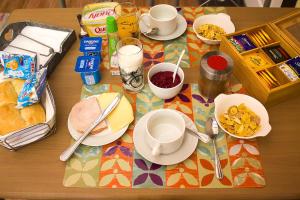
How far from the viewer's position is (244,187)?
69 centimetres

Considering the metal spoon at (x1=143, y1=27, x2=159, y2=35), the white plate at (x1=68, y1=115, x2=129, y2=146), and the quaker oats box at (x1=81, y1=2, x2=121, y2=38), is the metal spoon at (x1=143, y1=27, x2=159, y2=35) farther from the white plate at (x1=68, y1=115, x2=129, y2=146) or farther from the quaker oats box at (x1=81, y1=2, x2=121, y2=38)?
the white plate at (x1=68, y1=115, x2=129, y2=146)

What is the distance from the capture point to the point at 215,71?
80 centimetres

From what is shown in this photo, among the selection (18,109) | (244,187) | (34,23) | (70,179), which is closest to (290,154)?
(244,187)

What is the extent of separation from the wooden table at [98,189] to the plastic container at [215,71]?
10 centimetres

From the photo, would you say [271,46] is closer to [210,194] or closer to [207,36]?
[207,36]

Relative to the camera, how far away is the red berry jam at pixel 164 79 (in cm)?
87

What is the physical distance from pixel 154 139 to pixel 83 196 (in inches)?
8.7

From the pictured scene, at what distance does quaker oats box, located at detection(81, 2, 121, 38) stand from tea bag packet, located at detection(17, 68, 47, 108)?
27 centimetres

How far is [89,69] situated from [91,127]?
194mm

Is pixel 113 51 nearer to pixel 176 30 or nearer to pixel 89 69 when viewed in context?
pixel 89 69

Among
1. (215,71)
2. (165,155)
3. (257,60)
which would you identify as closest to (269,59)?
(257,60)

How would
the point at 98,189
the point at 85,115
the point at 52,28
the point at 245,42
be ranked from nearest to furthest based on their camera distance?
the point at 98,189 → the point at 85,115 → the point at 245,42 → the point at 52,28

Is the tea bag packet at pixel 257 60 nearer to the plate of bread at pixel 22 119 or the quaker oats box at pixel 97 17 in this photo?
the quaker oats box at pixel 97 17

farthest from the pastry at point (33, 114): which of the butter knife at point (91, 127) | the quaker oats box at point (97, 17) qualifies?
the quaker oats box at point (97, 17)
